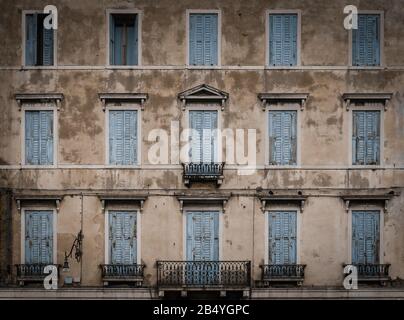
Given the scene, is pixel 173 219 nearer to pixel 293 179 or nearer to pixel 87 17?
Answer: pixel 293 179

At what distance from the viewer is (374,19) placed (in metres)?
38.8

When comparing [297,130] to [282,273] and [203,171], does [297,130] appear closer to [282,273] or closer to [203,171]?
[203,171]

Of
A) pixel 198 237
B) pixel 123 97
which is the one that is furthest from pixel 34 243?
pixel 123 97

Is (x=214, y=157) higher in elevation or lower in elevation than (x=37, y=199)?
higher

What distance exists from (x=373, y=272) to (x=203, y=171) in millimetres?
6038

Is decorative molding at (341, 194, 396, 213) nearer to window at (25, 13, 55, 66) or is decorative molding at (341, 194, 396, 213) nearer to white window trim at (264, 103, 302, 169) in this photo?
white window trim at (264, 103, 302, 169)

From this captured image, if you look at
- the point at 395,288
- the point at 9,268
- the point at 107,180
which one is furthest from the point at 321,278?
the point at 9,268

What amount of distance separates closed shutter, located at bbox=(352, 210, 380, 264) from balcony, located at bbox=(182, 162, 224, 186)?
431cm

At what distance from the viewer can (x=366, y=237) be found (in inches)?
1522

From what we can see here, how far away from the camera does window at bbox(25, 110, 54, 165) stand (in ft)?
127

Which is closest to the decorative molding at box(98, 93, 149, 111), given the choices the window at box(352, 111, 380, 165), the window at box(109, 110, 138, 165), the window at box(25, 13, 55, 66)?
the window at box(109, 110, 138, 165)

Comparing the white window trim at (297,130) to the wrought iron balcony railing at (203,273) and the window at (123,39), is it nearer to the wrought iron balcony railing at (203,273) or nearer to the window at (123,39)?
the wrought iron balcony railing at (203,273)

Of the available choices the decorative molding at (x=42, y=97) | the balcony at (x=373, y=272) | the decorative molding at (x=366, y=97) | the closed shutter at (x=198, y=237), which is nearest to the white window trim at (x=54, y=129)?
the decorative molding at (x=42, y=97)

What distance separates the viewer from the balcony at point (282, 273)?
3841 centimetres
